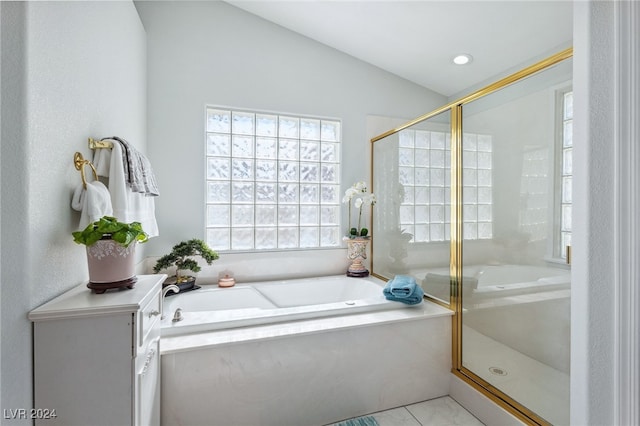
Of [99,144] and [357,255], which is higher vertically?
[99,144]

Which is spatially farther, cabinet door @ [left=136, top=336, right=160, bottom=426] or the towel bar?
the towel bar

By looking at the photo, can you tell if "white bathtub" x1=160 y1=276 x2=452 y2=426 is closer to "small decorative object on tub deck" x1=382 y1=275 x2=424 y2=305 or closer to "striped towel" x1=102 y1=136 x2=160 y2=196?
"small decorative object on tub deck" x1=382 y1=275 x2=424 y2=305

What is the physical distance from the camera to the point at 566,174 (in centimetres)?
137

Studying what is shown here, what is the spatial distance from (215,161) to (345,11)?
5.44 feet

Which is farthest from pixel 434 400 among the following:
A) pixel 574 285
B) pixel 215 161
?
pixel 215 161

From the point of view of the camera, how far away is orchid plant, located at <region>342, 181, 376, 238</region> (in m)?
2.75

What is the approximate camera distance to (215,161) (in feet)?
8.70

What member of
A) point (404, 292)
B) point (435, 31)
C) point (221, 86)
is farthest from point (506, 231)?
point (221, 86)

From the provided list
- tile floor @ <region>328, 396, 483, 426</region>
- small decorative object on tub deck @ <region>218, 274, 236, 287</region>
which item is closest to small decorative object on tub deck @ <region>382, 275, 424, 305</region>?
tile floor @ <region>328, 396, 483, 426</region>

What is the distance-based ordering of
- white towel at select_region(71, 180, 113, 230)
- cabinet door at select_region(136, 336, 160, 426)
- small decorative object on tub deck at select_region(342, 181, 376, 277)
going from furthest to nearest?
small decorative object on tub deck at select_region(342, 181, 376, 277) → white towel at select_region(71, 180, 113, 230) → cabinet door at select_region(136, 336, 160, 426)

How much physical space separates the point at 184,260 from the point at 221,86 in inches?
60.6

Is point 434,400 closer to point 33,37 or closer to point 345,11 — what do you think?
point 33,37

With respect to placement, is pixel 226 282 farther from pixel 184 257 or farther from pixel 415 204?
pixel 415 204

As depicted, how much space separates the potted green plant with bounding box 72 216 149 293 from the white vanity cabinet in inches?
3.5
